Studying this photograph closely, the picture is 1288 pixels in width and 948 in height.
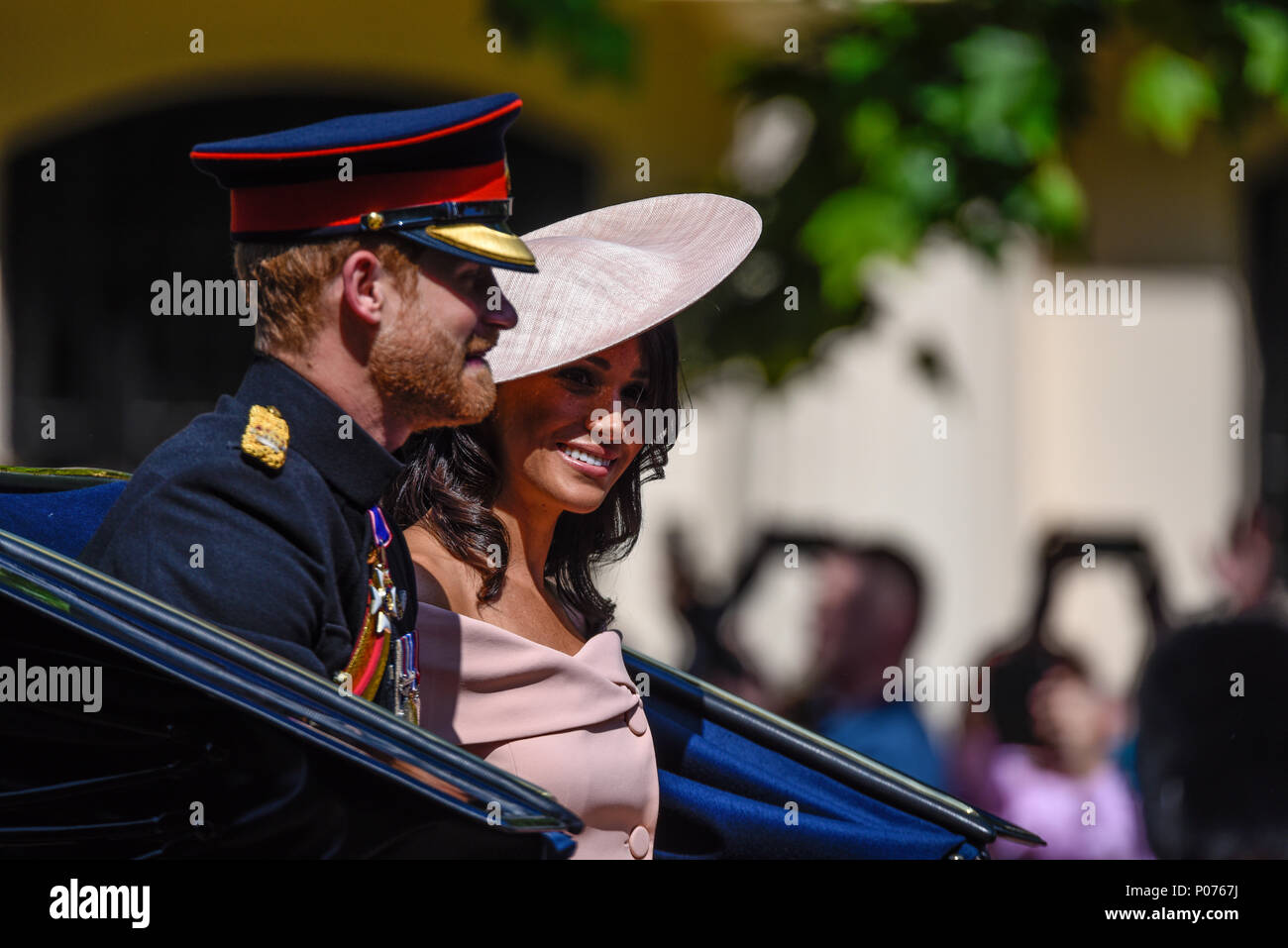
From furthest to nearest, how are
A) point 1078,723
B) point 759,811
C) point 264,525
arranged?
1. point 1078,723
2. point 759,811
3. point 264,525

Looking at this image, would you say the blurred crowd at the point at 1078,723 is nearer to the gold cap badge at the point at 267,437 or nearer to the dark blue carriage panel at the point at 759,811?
the dark blue carriage panel at the point at 759,811

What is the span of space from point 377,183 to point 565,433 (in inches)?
15.6

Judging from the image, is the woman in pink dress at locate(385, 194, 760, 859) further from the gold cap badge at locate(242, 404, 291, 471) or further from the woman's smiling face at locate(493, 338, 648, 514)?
the gold cap badge at locate(242, 404, 291, 471)

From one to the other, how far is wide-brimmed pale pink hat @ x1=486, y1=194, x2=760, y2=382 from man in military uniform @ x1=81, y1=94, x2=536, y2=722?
177 mm

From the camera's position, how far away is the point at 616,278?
1.94 metres

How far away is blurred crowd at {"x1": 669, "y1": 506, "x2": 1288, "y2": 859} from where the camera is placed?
3.34 metres

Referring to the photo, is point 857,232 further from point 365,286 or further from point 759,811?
point 365,286

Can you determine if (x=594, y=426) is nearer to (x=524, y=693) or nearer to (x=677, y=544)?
(x=524, y=693)

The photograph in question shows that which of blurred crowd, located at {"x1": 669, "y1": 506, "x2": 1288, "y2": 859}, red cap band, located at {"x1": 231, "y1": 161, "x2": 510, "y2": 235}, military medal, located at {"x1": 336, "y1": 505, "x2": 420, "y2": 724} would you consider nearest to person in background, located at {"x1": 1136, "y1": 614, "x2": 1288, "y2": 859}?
blurred crowd, located at {"x1": 669, "y1": 506, "x2": 1288, "y2": 859}

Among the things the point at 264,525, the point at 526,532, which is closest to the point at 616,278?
the point at 526,532

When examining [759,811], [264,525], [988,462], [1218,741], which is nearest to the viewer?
[264,525]

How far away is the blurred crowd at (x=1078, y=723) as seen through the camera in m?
3.34

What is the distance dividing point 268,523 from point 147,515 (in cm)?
11
